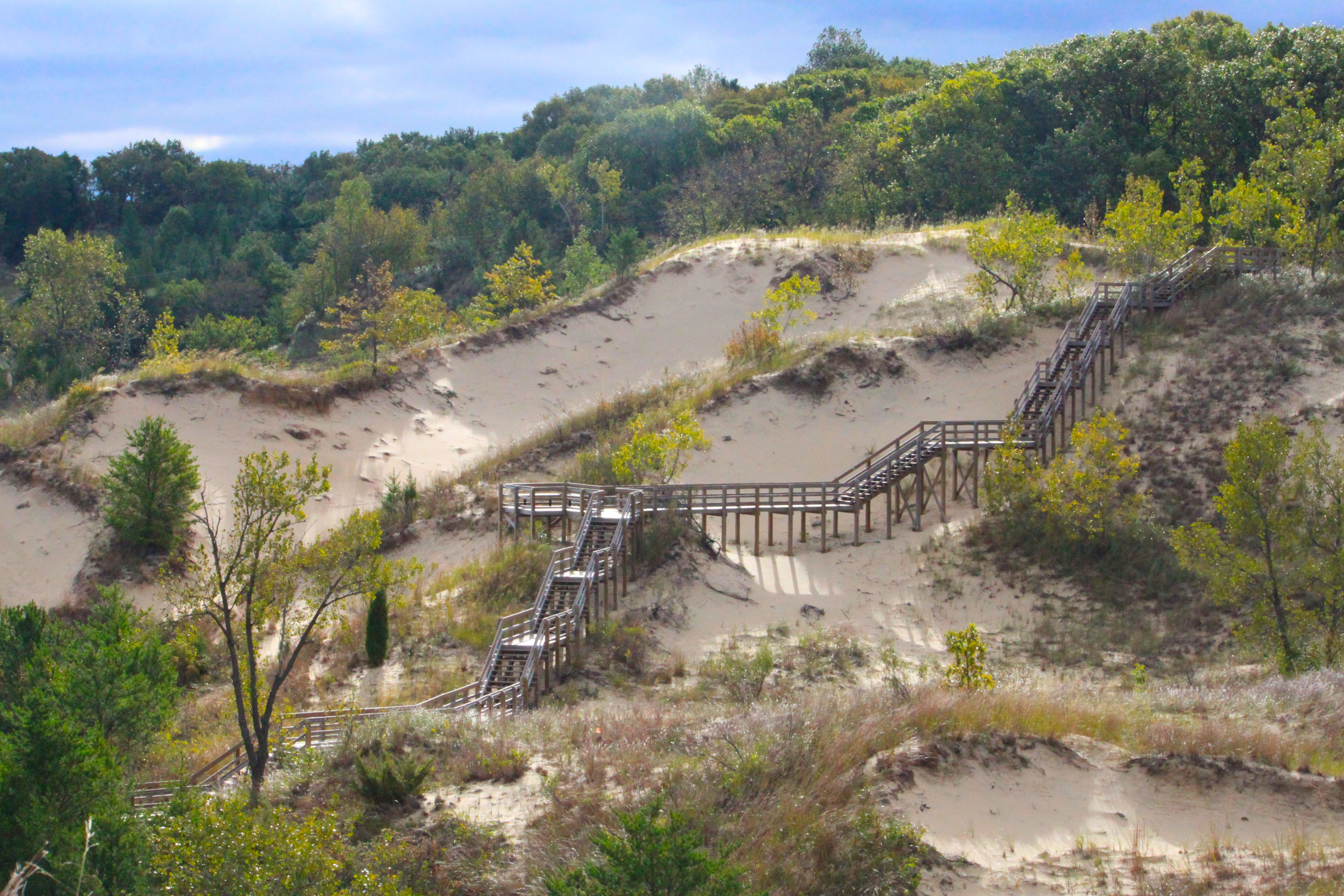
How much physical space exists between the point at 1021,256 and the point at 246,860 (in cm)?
3407

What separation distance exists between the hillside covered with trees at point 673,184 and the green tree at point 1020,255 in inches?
189

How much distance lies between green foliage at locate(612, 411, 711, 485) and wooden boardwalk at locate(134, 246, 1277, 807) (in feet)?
3.98

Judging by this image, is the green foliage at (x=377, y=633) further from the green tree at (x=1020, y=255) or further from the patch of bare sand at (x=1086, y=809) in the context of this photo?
the green tree at (x=1020, y=255)

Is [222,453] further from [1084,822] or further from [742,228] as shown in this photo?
[742,228]

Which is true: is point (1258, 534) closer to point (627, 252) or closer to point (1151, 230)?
point (1151, 230)

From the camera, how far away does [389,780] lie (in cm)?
1506

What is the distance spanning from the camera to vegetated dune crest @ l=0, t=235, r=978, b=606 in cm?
3512

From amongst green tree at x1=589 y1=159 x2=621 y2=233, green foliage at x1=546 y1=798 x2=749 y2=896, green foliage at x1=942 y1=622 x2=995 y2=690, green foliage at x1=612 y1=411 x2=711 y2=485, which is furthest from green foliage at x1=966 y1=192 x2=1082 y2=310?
green tree at x1=589 y1=159 x2=621 y2=233

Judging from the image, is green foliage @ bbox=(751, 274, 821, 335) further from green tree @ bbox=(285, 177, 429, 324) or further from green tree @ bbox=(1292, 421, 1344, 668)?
green tree @ bbox=(285, 177, 429, 324)

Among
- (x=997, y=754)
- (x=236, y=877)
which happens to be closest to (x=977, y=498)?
(x=997, y=754)

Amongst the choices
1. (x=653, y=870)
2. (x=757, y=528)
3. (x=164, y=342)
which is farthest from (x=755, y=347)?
(x=653, y=870)

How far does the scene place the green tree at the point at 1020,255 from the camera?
40.3 metres

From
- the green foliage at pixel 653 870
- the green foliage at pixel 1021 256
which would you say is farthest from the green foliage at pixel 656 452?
the green foliage at pixel 653 870

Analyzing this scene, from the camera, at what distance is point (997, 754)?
51.5ft
